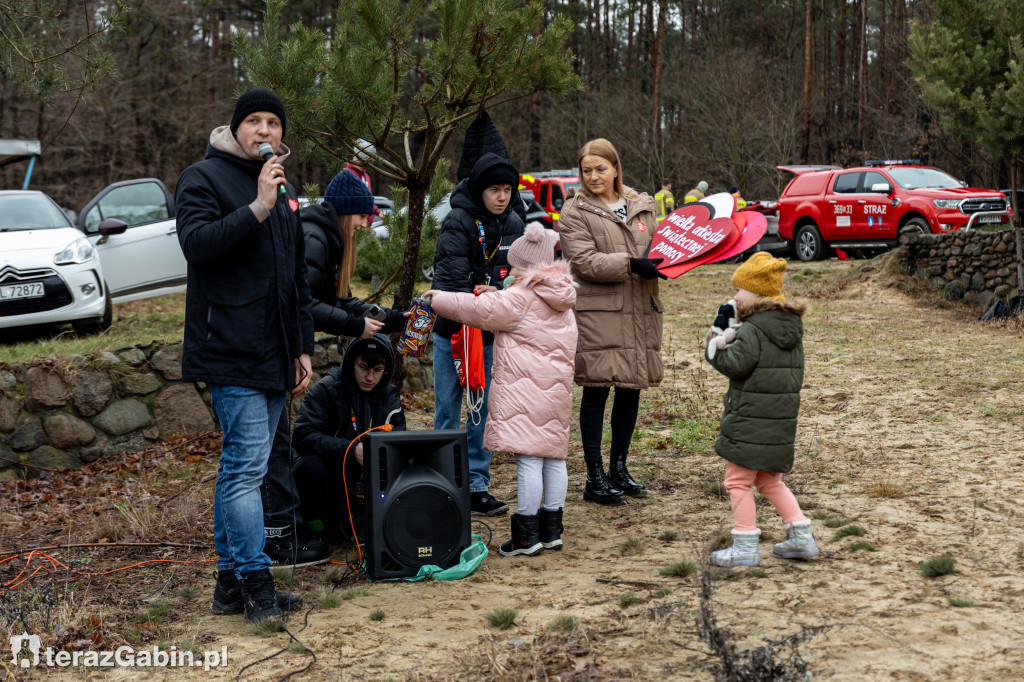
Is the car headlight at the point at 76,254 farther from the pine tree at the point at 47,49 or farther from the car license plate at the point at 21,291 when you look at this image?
the pine tree at the point at 47,49

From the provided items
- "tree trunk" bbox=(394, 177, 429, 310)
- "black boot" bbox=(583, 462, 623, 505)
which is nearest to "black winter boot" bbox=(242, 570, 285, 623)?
"black boot" bbox=(583, 462, 623, 505)

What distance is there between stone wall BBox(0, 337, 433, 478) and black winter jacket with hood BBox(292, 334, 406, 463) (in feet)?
9.35

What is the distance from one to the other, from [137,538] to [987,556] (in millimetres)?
4119

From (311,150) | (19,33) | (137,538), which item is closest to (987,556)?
(137,538)

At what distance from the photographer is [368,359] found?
4.73 meters

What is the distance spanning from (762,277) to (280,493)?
241 cm

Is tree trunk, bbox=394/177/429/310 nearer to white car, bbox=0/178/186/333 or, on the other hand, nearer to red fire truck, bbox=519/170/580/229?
white car, bbox=0/178/186/333

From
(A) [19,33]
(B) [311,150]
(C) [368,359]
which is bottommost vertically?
(C) [368,359]

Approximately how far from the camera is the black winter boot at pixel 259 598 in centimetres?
391

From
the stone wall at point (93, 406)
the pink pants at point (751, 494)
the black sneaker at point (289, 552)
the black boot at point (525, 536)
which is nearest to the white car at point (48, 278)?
the stone wall at point (93, 406)

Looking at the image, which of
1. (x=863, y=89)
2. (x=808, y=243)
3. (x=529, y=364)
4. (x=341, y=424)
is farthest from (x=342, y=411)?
(x=863, y=89)

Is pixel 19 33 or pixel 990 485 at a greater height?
pixel 19 33

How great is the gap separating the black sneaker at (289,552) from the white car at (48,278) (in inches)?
175

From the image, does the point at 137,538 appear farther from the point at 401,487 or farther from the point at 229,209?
the point at 229,209
